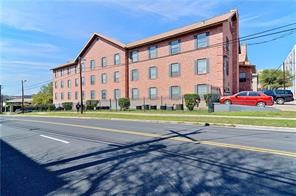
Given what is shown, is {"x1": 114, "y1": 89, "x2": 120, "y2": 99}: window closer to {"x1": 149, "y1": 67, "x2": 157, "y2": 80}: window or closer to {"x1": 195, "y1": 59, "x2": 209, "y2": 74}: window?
{"x1": 149, "y1": 67, "x2": 157, "y2": 80}: window

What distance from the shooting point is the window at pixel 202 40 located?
31188 mm

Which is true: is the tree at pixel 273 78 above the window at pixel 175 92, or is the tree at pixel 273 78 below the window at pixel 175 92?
above

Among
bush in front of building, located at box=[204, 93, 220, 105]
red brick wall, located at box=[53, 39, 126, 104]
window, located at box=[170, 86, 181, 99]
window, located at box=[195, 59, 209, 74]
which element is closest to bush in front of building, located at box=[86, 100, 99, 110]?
red brick wall, located at box=[53, 39, 126, 104]

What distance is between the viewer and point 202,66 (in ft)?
104

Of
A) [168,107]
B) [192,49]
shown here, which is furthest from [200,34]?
[168,107]

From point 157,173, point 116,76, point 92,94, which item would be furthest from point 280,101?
point 92,94

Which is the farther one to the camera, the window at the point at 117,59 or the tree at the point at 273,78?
the tree at the point at 273,78

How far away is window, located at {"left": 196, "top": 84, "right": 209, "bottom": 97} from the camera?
31295 millimetres

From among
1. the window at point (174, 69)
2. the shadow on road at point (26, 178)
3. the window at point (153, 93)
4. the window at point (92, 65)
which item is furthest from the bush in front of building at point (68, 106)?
the shadow on road at point (26, 178)

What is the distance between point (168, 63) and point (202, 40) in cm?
591

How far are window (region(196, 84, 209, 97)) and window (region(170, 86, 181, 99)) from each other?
309cm

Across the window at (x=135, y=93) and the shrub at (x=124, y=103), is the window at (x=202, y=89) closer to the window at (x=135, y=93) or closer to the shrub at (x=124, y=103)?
the shrub at (x=124, y=103)

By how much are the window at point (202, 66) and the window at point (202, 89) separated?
1625 mm

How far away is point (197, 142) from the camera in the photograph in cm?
951
